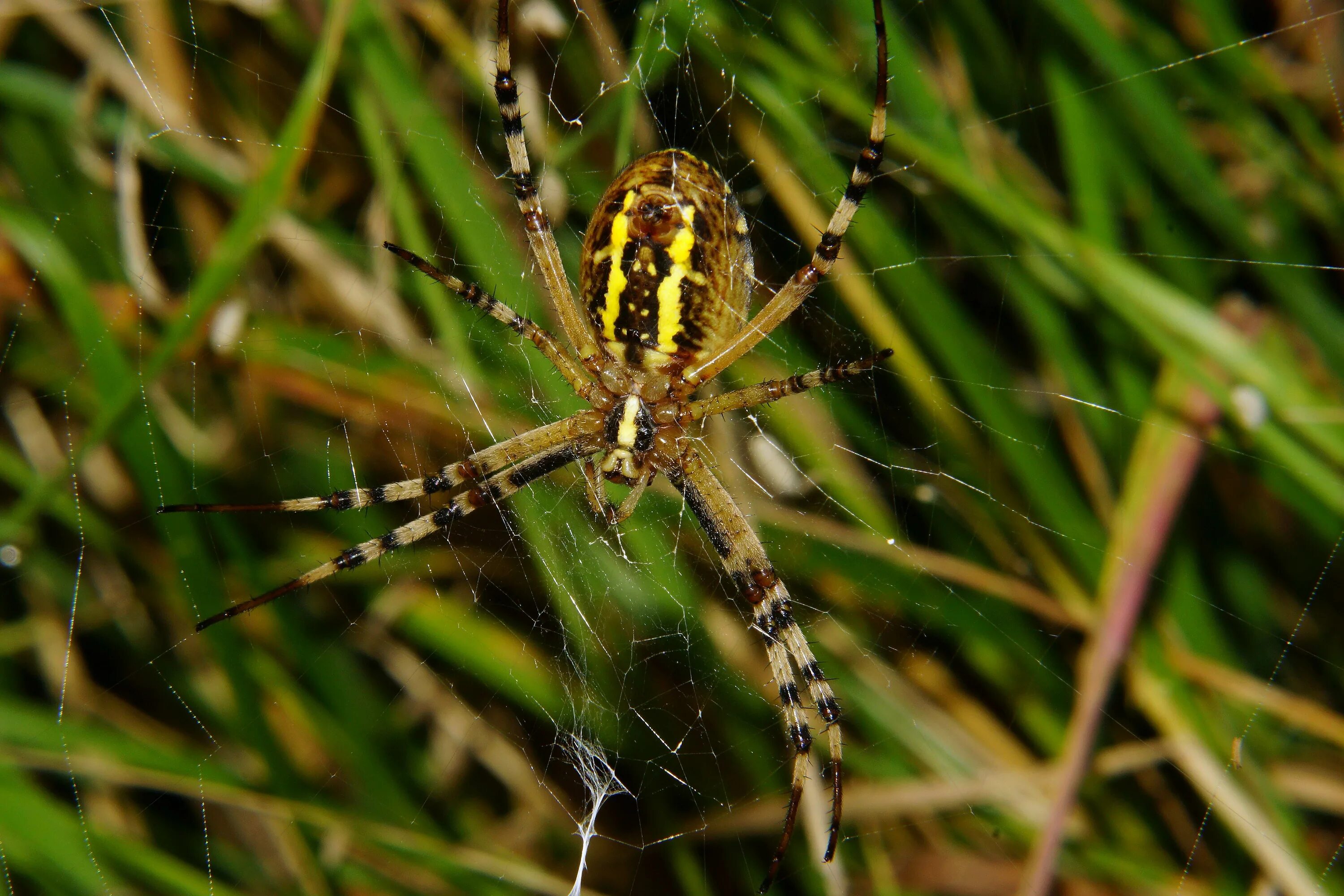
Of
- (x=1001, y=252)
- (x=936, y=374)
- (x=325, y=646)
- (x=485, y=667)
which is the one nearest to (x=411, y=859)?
(x=485, y=667)

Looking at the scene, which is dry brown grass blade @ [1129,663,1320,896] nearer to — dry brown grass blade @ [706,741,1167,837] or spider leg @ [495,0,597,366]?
dry brown grass blade @ [706,741,1167,837]

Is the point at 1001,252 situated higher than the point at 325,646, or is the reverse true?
the point at 1001,252

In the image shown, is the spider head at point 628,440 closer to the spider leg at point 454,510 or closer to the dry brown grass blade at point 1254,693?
the spider leg at point 454,510

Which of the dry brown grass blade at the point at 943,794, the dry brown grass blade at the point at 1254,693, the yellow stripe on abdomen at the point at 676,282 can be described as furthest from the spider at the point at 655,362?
the dry brown grass blade at the point at 1254,693

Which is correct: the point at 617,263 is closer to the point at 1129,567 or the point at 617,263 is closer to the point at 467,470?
the point at 467,470

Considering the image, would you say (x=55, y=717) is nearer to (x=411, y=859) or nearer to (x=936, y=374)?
(x=411, y=859)

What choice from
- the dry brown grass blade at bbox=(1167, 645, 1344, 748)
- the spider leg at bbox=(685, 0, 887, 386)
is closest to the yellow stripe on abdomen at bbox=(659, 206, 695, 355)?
the spider leg at bbox=(685, 0, 887, 386)
